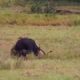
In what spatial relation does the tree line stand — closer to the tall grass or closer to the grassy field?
the tall grass

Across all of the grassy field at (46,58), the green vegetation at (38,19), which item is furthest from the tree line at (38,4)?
the grassy field at (46,58)

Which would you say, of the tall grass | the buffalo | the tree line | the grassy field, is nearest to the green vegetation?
the tall grass

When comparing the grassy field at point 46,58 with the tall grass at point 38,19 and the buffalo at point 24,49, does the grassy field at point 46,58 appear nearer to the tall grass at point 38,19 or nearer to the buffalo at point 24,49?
the buffalo at point 24,49

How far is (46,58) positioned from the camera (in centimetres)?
1231

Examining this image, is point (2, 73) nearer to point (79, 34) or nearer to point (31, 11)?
point (79, 34)

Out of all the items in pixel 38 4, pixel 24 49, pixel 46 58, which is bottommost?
pixel 38 4

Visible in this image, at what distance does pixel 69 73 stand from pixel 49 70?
543mm

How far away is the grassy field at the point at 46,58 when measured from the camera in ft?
30.8

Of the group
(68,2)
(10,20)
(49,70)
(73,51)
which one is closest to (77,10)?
(68,2)

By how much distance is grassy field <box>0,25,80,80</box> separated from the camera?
939cm

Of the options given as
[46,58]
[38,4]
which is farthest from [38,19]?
[46,58]

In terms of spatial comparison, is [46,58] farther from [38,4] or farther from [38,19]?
[38,4]

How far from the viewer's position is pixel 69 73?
972cm

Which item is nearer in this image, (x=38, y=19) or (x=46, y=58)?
(x=46, y=58)
